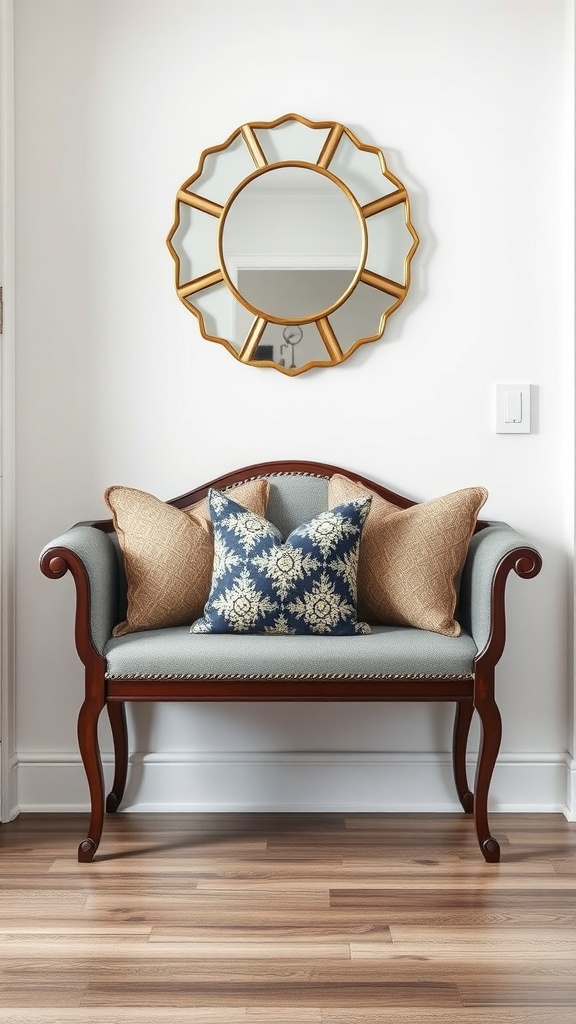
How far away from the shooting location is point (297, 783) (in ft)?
8.04

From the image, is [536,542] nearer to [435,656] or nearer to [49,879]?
[435,656]

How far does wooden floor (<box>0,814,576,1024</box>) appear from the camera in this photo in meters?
1.49

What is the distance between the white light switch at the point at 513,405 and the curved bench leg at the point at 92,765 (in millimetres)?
1333

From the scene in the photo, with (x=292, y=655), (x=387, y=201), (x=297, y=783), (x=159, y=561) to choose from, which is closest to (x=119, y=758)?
(x=297, y=783)

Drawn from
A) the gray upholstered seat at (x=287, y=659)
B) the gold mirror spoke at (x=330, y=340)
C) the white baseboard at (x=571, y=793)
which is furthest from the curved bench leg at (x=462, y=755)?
the gold mirror spoke at (x=330, y=340)

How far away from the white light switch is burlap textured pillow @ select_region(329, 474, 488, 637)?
379mm

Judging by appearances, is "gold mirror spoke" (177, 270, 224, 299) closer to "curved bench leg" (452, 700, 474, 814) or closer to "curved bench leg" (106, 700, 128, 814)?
"curved bench leg" (106, 700, 128, 814)

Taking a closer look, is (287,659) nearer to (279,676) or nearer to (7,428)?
(279,676)

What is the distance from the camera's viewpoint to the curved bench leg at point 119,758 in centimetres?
240

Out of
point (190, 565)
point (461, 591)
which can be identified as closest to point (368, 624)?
point (461, 591)

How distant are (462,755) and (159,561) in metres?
0.98

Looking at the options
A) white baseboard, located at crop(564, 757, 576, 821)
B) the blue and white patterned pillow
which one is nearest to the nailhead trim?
the blue and white patterned pillow

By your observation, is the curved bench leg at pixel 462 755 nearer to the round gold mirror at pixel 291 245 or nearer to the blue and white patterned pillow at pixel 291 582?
the blue and white patterned pillow at pixel 291 582

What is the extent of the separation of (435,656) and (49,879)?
3.26ft
